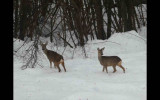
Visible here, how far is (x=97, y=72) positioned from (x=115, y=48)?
445 centimetres

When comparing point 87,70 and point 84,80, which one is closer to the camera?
point 84,80

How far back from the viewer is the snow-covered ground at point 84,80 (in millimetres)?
7891

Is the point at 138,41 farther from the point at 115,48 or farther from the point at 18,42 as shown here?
the point at 18,42

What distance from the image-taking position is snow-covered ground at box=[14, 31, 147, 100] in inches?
311

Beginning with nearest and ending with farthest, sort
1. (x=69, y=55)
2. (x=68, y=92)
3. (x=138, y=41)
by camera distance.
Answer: (x=68, y=92) < (x=69, y=55) < (x=138, y=41)

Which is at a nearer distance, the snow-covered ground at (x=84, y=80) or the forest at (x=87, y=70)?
the snow-covered ground at (x=84, y=80)

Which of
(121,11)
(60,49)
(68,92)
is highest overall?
(121,11)

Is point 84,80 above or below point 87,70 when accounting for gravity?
below

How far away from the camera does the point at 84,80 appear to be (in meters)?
9.72

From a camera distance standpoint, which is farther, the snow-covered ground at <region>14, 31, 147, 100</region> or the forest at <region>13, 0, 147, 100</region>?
the forest at <region>13, 0, 147, 100</region>

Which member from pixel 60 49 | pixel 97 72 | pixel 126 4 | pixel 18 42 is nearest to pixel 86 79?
pixel 97 72

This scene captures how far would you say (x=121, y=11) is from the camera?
57.9 feet
